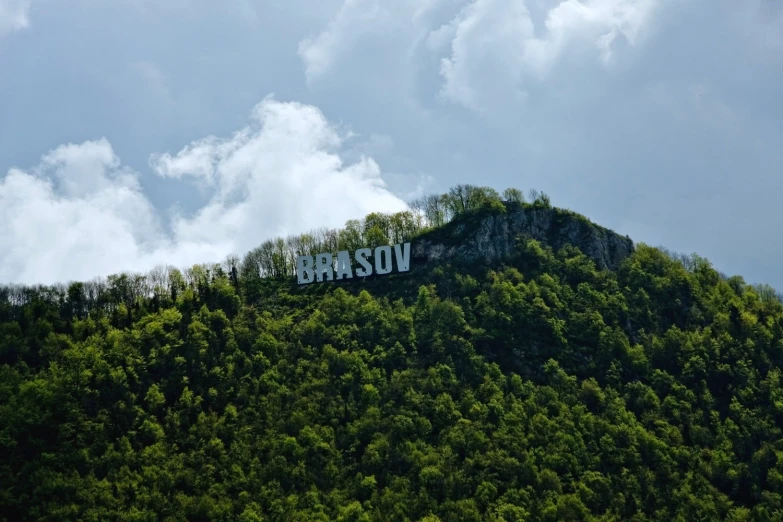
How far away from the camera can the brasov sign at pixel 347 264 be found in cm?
18100

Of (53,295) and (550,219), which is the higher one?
(550,219)

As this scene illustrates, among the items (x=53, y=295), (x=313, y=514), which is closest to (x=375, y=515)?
(x=313, y=514)

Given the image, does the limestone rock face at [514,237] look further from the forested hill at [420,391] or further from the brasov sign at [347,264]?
the brasov sign at [347,264]

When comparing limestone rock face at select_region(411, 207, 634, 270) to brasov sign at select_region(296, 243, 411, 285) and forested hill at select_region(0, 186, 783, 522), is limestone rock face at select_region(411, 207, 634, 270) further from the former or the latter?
brasov sign at select_region(296, 243, 411, 285)

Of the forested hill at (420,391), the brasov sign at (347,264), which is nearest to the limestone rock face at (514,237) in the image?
the forested hill at (420,391)

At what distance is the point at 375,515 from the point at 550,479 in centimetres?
2859

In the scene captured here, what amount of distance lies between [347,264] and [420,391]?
4176 cm

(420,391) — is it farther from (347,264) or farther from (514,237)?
(514,237)

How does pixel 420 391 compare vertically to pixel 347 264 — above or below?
below

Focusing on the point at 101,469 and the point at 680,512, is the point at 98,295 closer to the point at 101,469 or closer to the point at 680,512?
the point at 101,469

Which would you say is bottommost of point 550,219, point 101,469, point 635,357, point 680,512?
point 680,512

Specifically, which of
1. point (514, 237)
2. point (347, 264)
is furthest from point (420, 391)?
point (514, 237)

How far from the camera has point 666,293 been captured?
6865 inches

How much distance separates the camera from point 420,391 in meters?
150
